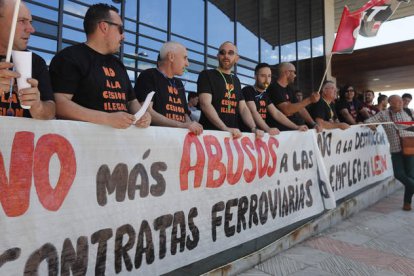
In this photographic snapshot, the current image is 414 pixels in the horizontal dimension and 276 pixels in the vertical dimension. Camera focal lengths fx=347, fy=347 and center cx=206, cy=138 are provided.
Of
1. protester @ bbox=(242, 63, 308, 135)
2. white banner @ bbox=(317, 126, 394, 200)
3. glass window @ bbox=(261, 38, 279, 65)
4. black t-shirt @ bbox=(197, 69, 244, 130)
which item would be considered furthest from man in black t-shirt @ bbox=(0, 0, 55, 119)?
glass window @ bbox=(261, 38, 279, 65)

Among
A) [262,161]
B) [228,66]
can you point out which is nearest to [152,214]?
[262,161]

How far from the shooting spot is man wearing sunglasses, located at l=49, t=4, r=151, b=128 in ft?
6.28

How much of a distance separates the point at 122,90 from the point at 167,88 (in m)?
0.57

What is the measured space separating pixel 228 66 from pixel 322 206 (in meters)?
1.78

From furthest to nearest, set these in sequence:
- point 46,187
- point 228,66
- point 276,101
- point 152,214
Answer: point 276,101 < point 228,66 < point 152,214 < point 46,187

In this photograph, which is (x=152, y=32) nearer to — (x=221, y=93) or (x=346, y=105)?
(x=346, y=105)

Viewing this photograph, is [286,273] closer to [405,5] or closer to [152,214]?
[152,214]

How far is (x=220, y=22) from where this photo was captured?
8680 mm

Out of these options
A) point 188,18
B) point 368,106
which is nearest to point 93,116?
point 188,18

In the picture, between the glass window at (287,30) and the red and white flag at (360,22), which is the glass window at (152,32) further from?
the glass window at (287,30)

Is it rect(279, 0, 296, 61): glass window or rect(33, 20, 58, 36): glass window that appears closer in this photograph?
rect(33, 20, 58, 36): glass window

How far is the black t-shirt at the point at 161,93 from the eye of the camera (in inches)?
107

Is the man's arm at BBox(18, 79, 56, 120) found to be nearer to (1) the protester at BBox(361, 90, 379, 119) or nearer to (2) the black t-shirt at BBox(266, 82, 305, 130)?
(2) the black t-shirt at BBox(266, 82, 305, 130)

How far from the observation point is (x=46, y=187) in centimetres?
162
